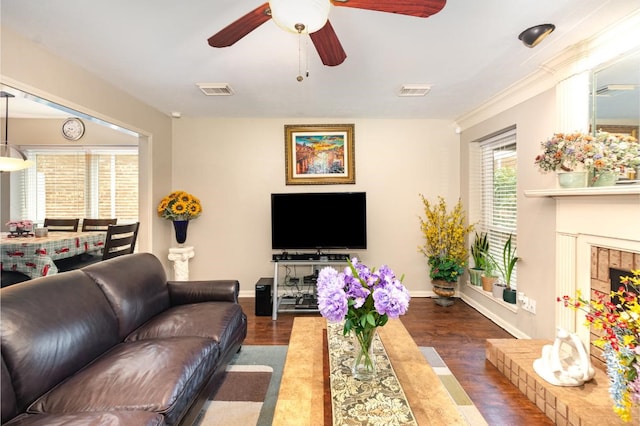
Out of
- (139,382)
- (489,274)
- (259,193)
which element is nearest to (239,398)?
(139,382)

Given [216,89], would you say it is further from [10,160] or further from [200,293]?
[10,160]

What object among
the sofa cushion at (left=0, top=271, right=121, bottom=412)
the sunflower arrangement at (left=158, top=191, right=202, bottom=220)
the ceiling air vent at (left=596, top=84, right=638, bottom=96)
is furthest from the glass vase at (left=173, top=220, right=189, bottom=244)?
the ceiling air vent at (left=596, top=84, right=638, bottom=96)

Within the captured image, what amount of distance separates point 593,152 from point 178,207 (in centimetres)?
410

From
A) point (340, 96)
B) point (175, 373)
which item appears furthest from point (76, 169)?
point (175, 373)

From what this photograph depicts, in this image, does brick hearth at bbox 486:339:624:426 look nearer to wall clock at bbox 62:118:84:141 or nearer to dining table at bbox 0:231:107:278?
dining table at bbox 0:231:107:278

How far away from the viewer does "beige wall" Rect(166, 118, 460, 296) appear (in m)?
Result: 4.16

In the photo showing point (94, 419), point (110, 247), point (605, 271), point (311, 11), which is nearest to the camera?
point (94, 419)

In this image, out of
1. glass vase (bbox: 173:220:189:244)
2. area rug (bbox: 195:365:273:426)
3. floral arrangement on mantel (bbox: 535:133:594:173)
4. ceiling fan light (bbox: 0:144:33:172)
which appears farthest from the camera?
glass vase (bbox: 173:220:189:244)

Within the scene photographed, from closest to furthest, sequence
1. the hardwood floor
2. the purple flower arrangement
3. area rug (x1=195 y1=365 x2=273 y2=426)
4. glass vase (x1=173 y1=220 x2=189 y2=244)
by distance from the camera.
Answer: the purple flower arrangement, area rug (x1=195 y1=365 x2=273 y2=426), the hardwood floor, glass vase (x1=173 y1=220 x2=189 y2=244)

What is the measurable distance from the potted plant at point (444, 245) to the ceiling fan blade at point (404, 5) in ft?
9.79

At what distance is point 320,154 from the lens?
162 inches

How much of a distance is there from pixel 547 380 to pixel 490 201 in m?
2.27

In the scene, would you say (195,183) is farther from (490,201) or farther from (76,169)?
(490,201)

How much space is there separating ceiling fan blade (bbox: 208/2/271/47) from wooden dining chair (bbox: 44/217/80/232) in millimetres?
3771
